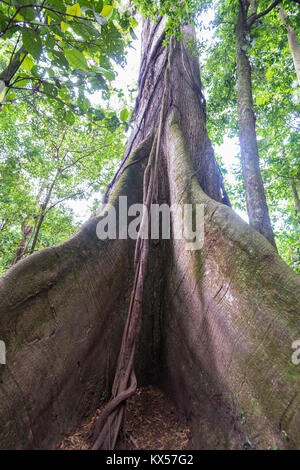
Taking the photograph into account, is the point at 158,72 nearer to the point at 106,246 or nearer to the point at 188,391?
the point at 106,246

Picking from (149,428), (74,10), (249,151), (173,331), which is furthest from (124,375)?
(249,151)

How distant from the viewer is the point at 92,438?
1217 mm

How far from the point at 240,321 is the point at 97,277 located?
998 millimetres

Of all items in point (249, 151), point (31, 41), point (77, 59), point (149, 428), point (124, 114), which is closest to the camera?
point (31, 41)

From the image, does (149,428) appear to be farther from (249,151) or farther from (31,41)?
(249,151)

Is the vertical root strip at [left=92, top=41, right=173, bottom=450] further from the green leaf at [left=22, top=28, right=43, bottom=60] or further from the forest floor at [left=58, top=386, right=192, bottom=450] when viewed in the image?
the green leaf at [left=22, top=28, right=43, bottom=60]

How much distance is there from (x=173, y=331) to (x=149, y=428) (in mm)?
609

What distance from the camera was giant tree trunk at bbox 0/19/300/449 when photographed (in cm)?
113

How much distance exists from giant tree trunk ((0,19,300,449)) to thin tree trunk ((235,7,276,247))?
1.01 meters

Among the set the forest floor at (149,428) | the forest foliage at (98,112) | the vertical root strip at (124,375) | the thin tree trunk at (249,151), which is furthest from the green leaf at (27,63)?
the thin tree trunk at (249,151)

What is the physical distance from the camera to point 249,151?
285 centimetres

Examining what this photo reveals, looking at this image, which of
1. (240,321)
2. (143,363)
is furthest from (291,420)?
(143,363)

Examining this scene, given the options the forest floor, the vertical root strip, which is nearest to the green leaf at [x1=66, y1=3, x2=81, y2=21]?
the vertical root strip

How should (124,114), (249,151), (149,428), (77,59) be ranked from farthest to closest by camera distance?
1. (249,151)
2. (124,114)
3. (149,428)
4. (77,59)
